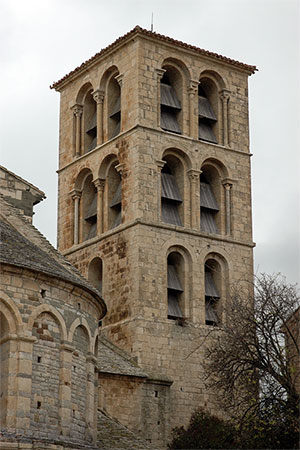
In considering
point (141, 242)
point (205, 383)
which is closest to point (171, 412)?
point (205, 383)

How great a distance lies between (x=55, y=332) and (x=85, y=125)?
21.1 metres

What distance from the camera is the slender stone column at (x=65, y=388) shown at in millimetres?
26656

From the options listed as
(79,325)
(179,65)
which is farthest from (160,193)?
(79,325)

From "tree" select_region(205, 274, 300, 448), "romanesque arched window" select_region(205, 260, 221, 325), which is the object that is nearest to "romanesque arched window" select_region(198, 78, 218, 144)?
"romanesque arched window" select_region(205, 260, 221, 325)

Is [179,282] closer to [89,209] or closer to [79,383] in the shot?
[89,209]

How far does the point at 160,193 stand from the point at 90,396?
15486mm

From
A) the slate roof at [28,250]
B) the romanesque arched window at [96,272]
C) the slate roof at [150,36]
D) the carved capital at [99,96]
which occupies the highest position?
the slate roof at [150,36]

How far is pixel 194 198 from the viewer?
44.0 meters

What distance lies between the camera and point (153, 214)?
4247 cm

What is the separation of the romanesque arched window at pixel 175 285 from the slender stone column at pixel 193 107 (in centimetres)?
498

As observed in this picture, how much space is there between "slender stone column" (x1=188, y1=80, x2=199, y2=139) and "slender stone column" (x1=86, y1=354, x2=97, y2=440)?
17.2m

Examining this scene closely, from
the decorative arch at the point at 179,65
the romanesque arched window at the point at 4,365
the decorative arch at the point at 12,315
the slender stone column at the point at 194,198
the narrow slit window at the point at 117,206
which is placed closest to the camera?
the romanesque arched window at the point at 4,365

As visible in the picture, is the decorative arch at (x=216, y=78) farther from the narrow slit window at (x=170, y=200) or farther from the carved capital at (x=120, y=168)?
the carved capital at (x=120, y=168)

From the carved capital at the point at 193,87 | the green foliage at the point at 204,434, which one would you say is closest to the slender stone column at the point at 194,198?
the carved capital at the point at 193,87
